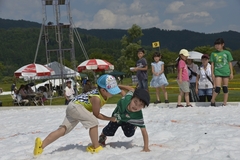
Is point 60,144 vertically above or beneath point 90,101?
beneath

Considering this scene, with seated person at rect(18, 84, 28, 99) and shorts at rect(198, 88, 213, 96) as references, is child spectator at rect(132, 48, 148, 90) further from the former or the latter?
seated person at rect(18, 84, 28, 99)

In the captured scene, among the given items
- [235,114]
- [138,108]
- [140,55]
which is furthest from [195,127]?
[140,55]

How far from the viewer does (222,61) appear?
313 inches

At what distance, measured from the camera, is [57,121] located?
755 cm

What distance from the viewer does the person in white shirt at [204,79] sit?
899 cm

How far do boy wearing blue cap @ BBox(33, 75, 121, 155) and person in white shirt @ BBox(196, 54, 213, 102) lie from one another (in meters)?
5.40

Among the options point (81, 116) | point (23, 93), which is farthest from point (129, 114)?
point (23, 93)

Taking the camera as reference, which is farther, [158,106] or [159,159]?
[158,106]

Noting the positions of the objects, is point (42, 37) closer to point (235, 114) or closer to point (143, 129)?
point (235, 114)

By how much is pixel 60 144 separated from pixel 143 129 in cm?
144

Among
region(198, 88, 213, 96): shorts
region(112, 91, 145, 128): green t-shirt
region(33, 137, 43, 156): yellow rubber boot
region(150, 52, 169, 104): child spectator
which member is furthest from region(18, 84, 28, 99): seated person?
region(112, 91, 145, 128): green t-shirt

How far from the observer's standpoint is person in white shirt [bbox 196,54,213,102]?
29.5 ft

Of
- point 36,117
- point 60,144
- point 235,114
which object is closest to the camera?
point 60,144

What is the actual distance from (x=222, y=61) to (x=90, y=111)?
469 cm
